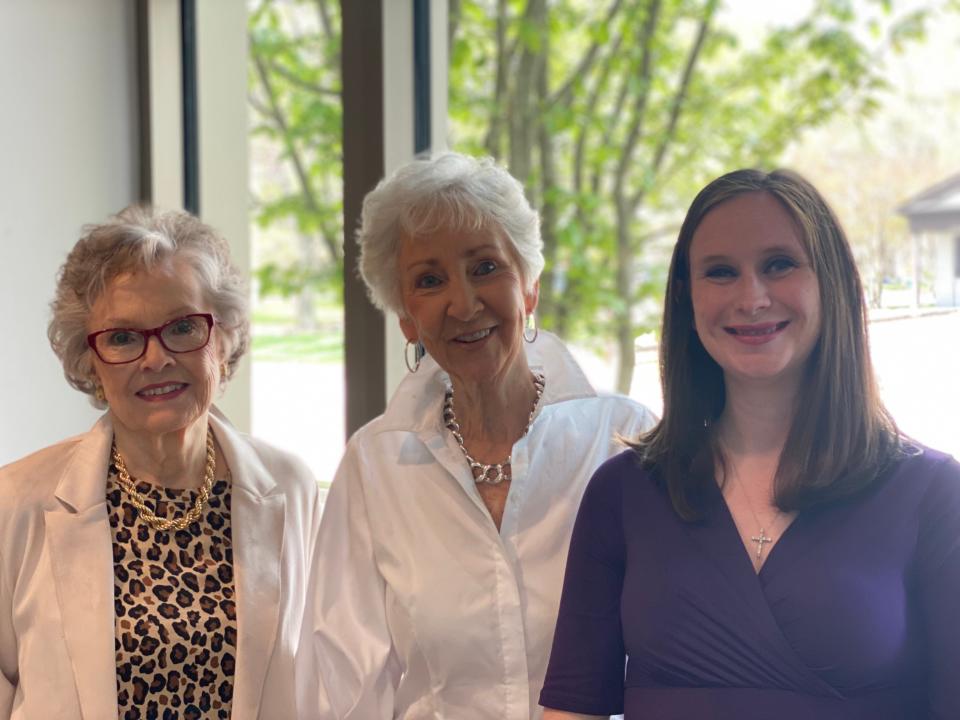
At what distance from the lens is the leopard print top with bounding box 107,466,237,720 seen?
2080mm

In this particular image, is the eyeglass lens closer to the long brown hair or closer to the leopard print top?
the leopard print top

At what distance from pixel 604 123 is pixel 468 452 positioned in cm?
321

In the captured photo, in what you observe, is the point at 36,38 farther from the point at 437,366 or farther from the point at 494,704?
the point at 494,704

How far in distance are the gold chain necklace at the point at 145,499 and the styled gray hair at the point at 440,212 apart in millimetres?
513

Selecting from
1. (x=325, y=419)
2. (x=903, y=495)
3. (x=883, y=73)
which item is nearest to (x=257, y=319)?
(x=325, y=419)

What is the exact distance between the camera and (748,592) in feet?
5.27

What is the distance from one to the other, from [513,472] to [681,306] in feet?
1.52

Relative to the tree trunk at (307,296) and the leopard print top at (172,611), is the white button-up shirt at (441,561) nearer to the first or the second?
the leopard print top at (172,611)

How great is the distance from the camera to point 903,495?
1.58 m

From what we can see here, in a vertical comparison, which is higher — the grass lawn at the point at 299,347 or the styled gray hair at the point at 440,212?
the styled gray hair at the point at 440,212

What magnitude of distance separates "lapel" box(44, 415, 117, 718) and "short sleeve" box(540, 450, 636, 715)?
2.78 feet

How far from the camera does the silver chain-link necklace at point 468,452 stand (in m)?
2.08

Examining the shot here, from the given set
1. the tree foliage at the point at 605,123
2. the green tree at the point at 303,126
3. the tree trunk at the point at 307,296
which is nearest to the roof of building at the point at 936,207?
the tree foliage at the point at 605,123

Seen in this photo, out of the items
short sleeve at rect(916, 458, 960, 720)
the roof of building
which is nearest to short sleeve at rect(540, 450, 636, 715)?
short sleeve at rect(916, 458, 960, 720)
